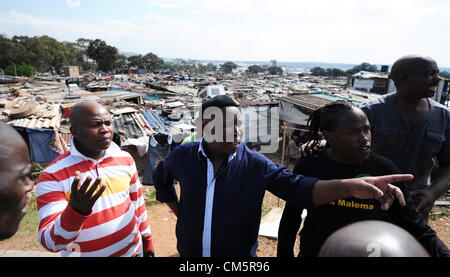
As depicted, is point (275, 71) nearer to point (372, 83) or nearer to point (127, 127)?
point (372, 83)

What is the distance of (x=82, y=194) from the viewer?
4.17 ft

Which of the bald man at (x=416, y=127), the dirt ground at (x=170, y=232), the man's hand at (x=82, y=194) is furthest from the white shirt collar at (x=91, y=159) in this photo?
the dirt ground at (x=170, y=232)

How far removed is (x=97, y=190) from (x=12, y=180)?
730 millimetres

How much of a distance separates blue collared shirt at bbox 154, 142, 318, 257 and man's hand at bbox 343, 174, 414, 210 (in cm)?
37

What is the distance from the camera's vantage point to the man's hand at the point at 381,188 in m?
1.24

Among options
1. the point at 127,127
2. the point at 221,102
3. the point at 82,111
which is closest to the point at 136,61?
the point at 127,127

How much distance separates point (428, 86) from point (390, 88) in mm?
30905

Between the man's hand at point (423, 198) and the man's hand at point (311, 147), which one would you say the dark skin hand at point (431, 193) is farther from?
the man's hand at point (311, 147)

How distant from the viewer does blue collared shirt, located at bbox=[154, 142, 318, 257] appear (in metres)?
1.68

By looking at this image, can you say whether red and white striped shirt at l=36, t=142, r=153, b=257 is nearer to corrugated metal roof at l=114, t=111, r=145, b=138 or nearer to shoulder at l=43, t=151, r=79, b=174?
shoulder at l=43, t=151, r=79, b=174

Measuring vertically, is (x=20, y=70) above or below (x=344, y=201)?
above

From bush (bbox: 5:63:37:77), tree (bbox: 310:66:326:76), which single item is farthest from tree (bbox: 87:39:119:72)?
tree (bbox: 310:66:326:76)

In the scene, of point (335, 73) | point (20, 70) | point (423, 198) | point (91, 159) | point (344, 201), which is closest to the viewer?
point (344, 201)
